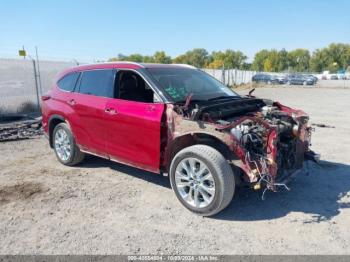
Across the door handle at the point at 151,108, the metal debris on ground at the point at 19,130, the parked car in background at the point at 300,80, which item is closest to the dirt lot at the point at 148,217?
the door handle at the point at 151,108

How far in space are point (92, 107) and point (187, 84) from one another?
5.08 ft

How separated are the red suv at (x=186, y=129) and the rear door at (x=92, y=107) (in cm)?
2

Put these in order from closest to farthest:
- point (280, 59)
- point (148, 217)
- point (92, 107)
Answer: point (148, 217) < point (92, 107) < point (280, 59)

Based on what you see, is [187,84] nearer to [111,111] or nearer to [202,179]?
[111,111]

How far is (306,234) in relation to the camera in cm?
376

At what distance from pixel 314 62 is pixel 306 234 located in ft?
347

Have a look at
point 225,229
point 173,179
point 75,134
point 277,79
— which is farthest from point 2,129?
point 277,79

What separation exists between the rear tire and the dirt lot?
18 centimetres

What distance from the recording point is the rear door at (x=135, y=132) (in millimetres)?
4559

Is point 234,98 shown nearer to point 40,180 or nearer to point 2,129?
point 40,180

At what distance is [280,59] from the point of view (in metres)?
101

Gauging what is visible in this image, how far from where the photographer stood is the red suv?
13.2ft

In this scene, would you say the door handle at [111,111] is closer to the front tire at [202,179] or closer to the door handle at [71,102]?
the door handle at [71,102]

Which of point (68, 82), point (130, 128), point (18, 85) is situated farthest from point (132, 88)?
point (18, 85)
